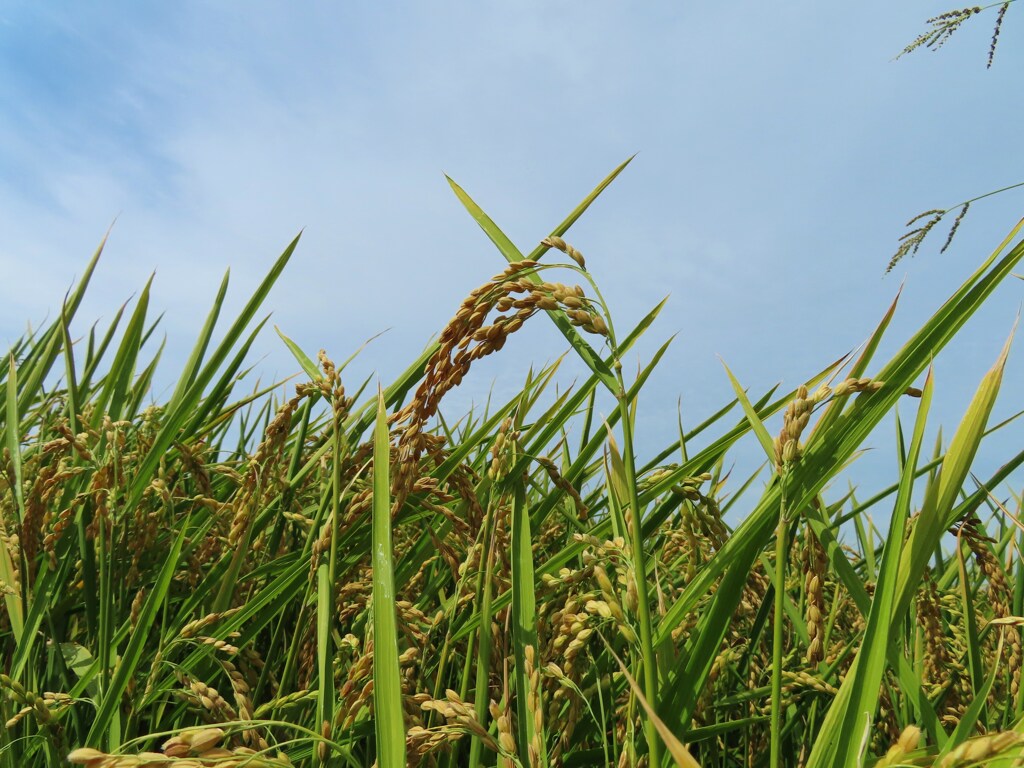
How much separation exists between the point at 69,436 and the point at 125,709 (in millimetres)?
654

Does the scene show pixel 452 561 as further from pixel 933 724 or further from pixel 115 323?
pixel 115 323

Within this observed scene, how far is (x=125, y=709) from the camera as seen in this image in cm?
155

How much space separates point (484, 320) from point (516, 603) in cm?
43

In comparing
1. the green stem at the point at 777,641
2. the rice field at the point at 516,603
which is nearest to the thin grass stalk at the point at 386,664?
the rice field at the point at 516,603

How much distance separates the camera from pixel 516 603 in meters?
1.15

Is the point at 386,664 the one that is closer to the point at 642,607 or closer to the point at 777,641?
the point at 642,607

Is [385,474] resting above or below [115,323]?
below

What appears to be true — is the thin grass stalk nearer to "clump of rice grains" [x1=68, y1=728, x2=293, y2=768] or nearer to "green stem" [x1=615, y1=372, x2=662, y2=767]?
"clump of rice grains" [x1=68, y1=728, x2=293, y2=768]

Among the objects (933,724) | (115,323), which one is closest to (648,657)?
(933,724)

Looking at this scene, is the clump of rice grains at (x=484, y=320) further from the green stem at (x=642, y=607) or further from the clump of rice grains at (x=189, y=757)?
the clump of rice grains at (x=189, y=757)

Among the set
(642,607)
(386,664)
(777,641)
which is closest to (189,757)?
(386,664)

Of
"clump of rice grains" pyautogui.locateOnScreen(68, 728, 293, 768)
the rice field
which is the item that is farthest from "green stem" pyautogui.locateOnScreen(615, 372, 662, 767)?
"clump of rice grains" pyautogui.locateOnScreen(68, 728, 293, 768)

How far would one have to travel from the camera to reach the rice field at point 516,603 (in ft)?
3.16

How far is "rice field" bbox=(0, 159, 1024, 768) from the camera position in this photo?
0.96 metres
